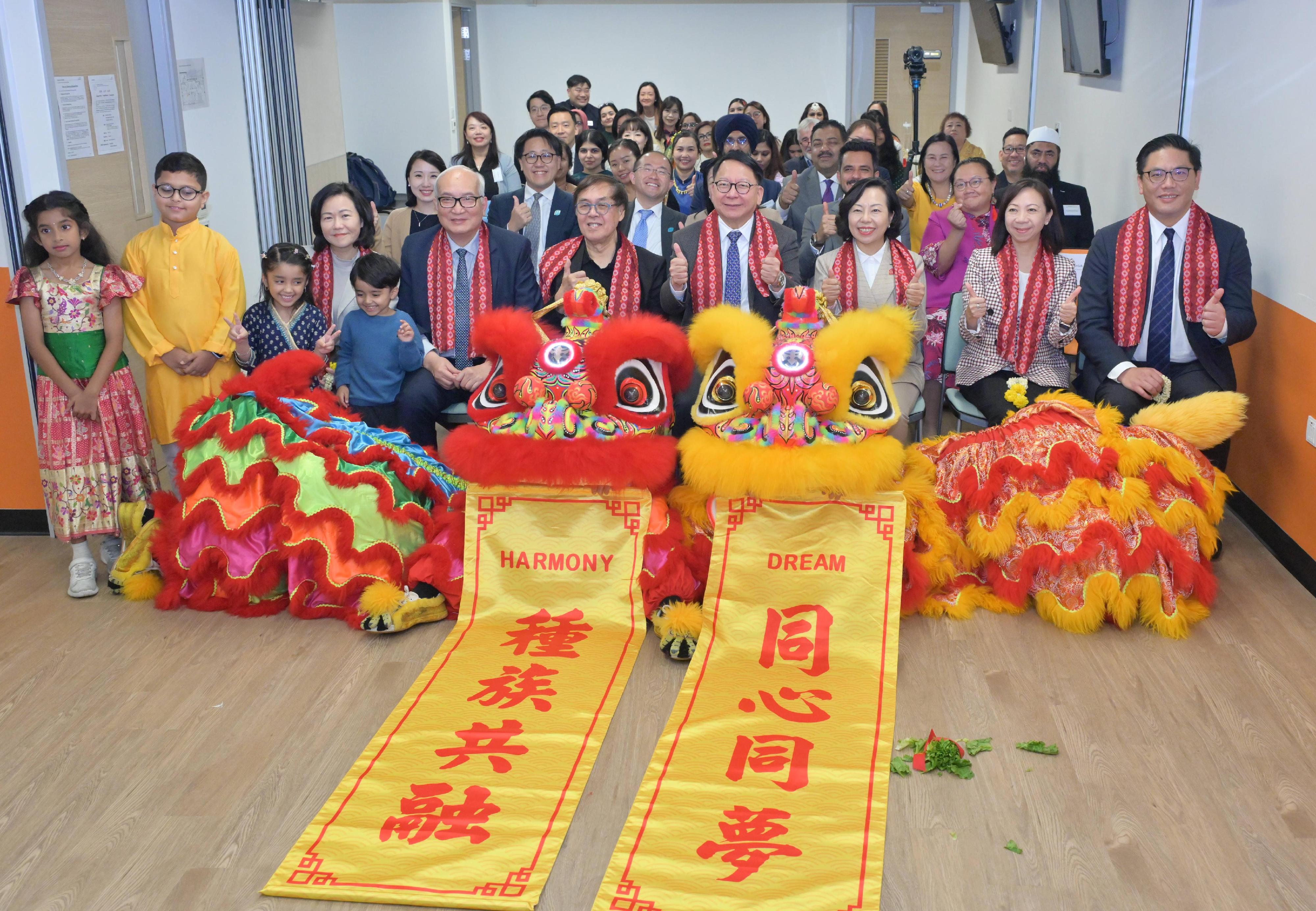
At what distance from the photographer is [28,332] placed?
368cm

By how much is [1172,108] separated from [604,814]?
4.68 m

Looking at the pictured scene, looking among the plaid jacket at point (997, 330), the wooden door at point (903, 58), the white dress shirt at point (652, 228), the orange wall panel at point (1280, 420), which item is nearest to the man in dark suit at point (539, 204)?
the white dress shirt at point (652, 228)

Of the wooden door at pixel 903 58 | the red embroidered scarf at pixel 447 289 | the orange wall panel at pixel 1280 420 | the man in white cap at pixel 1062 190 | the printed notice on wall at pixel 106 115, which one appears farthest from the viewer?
the wooden door at pixel 903 58

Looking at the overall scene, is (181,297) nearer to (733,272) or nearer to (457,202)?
(457,202)

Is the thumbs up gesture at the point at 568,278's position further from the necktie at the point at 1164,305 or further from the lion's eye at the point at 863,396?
the necktie at the point at 1164,305

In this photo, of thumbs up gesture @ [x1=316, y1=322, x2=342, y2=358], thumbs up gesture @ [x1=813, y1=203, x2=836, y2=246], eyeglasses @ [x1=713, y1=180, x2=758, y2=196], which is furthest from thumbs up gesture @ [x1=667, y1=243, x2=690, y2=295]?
thumbs up gesture @ [x1=316, y1=322, x2=342, y2=358]

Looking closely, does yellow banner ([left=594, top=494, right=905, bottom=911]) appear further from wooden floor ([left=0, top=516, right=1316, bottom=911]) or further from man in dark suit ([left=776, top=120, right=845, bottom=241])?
man in dark suit ([left=776, top=120, right=845, bottom=241])

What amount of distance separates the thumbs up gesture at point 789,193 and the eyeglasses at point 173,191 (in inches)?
126

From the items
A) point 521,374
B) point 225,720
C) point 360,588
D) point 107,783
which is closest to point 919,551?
point 521,374

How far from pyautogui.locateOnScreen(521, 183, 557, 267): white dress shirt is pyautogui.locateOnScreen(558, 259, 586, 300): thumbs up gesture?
0.74 m

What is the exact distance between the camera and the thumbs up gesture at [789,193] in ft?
20.7

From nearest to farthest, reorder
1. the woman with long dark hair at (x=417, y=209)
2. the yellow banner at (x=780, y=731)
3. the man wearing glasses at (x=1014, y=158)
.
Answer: the yellow banner at (x=780, y=731) < the woman with long dark hair at (x=417, y=209) < the man wearing glasses at (x=1014, y=158)

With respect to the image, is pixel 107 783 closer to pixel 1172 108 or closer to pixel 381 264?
pixel 381 264

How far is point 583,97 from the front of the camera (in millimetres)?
10227
